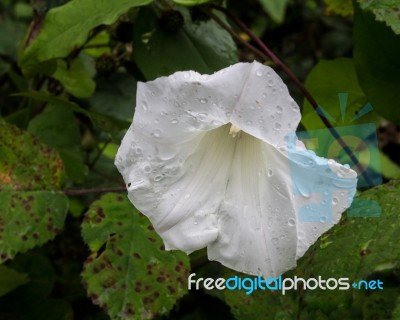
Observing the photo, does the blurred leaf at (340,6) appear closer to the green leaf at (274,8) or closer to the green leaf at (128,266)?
the green leaf at (274,8)

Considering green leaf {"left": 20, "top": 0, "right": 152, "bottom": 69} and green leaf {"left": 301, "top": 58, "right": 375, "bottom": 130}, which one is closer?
green leaf {"left": 20, "top": 0, "right": 152, "bottom": 69}

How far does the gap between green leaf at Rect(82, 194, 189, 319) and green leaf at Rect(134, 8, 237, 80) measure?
276mm

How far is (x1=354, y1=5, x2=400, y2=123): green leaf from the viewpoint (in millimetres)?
926

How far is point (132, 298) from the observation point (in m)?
0.89

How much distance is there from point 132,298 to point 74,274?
1.80 ft

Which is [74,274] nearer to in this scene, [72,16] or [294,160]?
[72,16]

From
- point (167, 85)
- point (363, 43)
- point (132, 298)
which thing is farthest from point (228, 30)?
point (132, 298)

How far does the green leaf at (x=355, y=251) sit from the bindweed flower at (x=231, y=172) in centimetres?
4

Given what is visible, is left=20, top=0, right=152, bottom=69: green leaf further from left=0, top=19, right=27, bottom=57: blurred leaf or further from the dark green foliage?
left=0, top=19, right=27, bottom=57: blurred leaf

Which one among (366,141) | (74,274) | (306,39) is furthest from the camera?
(306,39)

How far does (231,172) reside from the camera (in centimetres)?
98

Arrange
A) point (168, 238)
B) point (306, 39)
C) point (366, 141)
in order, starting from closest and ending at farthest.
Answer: point (168, 238)
point (366, 141)
point (306, 39)

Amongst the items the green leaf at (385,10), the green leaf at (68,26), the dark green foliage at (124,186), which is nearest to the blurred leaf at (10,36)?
the dark green foliage at (124,186)

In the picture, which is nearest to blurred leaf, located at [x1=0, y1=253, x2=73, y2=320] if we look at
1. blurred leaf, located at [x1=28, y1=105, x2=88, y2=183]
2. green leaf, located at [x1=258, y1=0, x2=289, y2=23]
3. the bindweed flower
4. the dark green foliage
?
the dark green foliage
